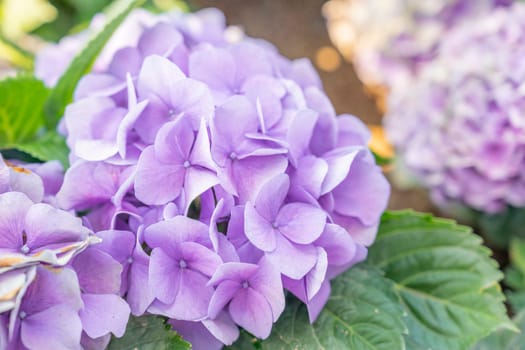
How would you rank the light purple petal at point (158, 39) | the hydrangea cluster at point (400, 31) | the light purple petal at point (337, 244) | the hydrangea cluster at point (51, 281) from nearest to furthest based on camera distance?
1. the hydrangea cluster at point (51, 281)
2. the light purple petal at point (337, 244)
3. the light purple petal at point (158, 39)
4. the hydrangea cluster at point (400, 31)

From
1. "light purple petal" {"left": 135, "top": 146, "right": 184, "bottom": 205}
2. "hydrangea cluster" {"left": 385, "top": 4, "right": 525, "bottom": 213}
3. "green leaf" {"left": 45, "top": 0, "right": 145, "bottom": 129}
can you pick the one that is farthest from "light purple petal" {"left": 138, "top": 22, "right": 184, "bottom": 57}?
"hydrangea cluster" {"left": 385, "top": 4, "right": 525, "bottom": 213}

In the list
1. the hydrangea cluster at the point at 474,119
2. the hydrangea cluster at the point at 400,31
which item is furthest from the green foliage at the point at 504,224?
the hydrangea cluster at the point at 400,31

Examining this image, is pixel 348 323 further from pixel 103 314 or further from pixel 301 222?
pixel 103 314

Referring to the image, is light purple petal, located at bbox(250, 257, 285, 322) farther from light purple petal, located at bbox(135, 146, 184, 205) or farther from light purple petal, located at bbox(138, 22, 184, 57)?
light purple petal, located at bbox(138, 22, 184, 57)

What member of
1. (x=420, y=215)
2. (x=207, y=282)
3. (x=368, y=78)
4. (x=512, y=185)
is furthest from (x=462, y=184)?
(x=207, y=282)

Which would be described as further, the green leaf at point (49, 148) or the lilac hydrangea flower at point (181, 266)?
the green leaf at point (49, 148)

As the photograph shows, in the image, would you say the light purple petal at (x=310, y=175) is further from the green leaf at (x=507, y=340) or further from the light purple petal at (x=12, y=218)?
the green leaf at (x=507, y=340)
